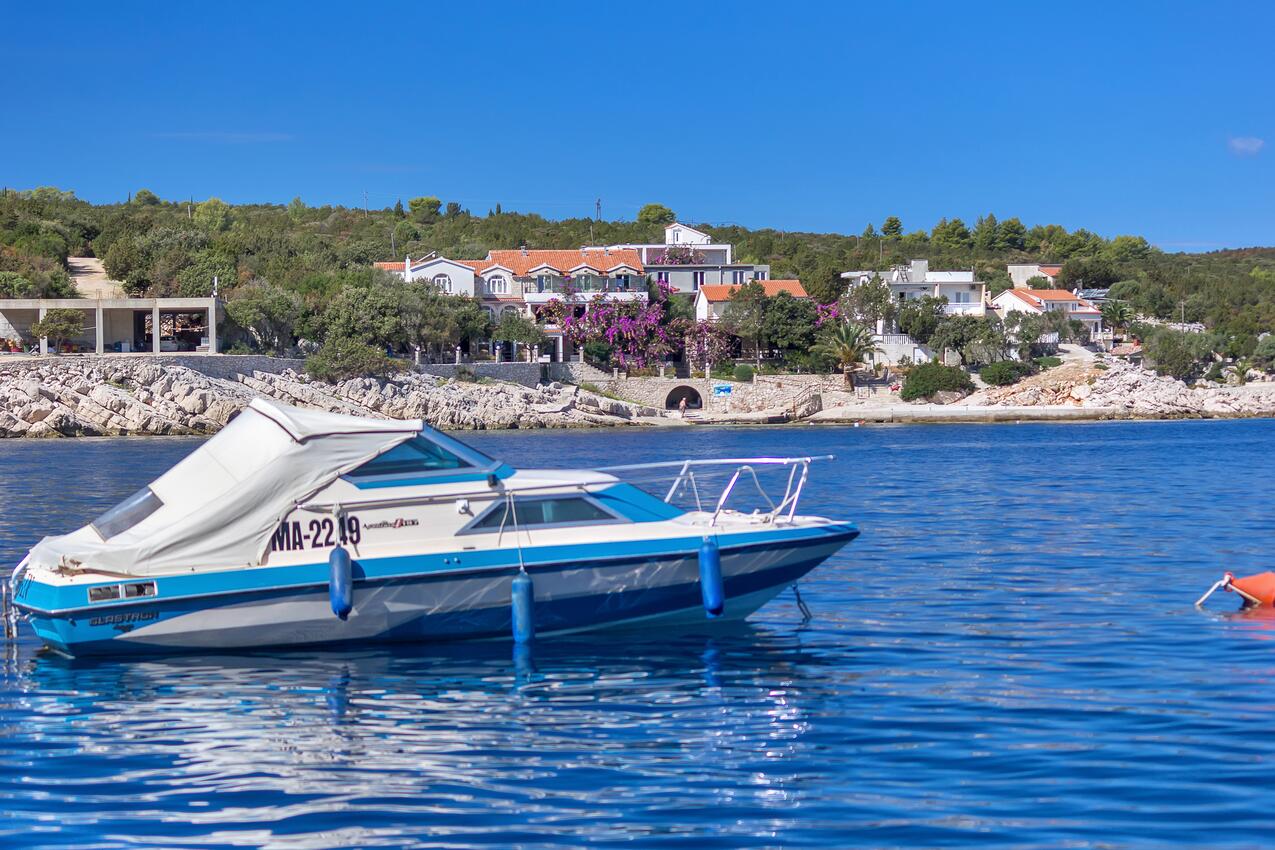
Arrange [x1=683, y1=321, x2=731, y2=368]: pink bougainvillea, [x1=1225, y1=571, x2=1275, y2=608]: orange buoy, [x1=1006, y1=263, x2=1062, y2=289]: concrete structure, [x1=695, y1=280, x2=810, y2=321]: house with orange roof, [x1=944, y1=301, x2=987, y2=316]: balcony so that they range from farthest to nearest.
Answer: [x1=1006, y1=263, x2=1062, y2=289]: concrete structure < [x1=944, y1=301, x2=987, y2=316]: balcony < [x1=695, y1=280, x2=810, y2=321]: house with orange roof < [x1=683, y1=321, x2=731, y2=368]: pink bougainvillea < [x1=1225, y1=571, x2=1275, y2=608]: orange buoy

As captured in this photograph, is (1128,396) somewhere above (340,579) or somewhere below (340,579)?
above

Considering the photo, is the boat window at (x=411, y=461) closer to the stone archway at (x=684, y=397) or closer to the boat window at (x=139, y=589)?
the boat window at (x=139, y=589)

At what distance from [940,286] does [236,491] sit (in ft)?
296

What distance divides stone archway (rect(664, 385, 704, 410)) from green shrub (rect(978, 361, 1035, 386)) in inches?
755

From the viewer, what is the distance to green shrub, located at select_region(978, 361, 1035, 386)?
87.1 meters

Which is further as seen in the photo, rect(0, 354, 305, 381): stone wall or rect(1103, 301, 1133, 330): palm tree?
rect(1103, 301, 1133, 330): palm tree

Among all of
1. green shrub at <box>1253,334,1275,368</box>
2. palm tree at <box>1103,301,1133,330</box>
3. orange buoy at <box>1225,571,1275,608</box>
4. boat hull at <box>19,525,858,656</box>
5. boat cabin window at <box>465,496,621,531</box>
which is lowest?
orange buoy at <box>1225,571,1275,608</box>

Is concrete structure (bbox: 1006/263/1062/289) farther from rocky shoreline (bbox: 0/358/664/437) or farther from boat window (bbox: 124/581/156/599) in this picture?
boat window (bbox: 124/581/156/599)

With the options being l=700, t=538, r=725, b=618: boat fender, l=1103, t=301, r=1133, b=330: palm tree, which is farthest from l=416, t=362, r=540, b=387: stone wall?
l=700, t=538, r=725, b=618: boat fender

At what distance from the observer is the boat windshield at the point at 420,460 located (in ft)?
49.2

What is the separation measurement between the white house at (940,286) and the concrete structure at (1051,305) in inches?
86.1

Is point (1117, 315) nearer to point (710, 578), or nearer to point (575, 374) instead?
point (575, 374)

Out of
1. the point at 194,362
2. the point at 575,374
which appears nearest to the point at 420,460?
the point at 194,362

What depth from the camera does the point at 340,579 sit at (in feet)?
47.0
